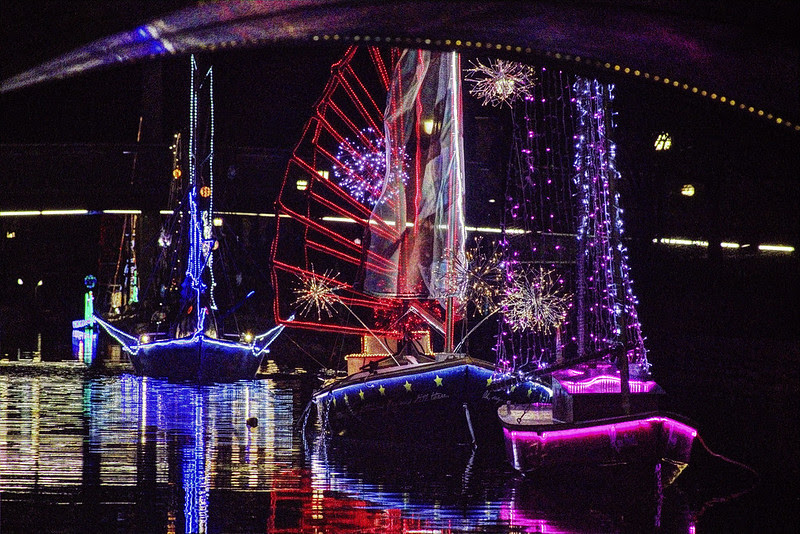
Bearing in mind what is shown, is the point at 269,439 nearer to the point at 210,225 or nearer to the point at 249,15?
the point at 249,15

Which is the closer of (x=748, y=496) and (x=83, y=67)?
(x=83, y=67)

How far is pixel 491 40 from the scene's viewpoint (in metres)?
5.19

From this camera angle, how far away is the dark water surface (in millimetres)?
10156

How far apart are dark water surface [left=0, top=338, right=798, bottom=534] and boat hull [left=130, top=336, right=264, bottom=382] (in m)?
7.01

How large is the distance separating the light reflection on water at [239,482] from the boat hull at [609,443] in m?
0.44

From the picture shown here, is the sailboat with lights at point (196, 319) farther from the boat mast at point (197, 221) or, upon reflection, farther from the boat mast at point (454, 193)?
the boat mast at point (454, 193)

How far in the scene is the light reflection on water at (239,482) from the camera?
10055 millimetres

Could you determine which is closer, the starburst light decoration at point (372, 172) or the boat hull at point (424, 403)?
the boat hull at point (424, 403)

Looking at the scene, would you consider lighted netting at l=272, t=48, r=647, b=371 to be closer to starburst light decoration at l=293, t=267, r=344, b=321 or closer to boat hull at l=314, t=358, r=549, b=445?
starburst light decoration at l=293, t=267, r=344, b=321

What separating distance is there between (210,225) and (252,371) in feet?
14.2

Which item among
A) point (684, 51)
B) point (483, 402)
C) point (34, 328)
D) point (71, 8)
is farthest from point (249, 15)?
point (34, 328)

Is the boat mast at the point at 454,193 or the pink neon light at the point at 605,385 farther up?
the boat mast at the point at 454,193

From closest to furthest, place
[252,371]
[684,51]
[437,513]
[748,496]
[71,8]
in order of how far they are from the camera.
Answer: [71,8], [684,51], [437,513], [748,496], [252,371]

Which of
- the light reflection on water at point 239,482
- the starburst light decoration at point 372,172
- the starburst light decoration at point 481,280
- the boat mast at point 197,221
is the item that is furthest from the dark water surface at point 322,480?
the boat mast at point 197,221
